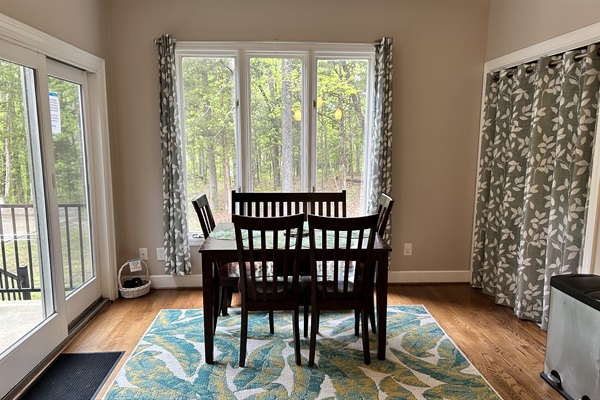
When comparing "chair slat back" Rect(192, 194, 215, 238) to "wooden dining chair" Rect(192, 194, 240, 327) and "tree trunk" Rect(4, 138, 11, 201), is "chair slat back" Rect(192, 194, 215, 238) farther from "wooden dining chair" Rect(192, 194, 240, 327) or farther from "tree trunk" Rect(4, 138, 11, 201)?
"tree trunk" Rect(4, 138, 11, 201)

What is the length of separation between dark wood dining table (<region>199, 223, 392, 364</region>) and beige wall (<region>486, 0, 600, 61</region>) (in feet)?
6.33

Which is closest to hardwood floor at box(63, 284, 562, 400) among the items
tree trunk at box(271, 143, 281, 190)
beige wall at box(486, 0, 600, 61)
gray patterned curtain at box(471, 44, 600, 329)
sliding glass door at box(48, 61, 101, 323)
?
gray patterned curtain at box(471, 44, 600, 329)

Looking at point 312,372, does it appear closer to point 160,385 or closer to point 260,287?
point 260,287

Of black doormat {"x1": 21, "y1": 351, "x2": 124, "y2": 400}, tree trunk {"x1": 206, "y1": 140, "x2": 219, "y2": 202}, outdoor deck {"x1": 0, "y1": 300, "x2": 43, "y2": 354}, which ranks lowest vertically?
black doormat {"x1": 21, "y1": 351, "x2": 124, "y2": 400}

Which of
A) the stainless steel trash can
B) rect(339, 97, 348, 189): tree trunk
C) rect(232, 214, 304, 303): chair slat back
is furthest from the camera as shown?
rect(339, 97, 348, 189): tree trunk

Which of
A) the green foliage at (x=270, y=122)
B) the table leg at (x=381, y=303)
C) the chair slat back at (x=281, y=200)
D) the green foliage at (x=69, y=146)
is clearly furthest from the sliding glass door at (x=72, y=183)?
the table leg at (x=381, y=303)

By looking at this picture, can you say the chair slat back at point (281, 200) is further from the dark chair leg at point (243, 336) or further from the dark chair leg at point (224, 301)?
the dark chair leg at point (243, 336)

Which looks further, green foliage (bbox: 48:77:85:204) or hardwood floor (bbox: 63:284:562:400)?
green foliage (bbox: 48:77:85:204)

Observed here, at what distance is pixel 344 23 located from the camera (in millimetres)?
3436

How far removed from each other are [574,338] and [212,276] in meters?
2.03

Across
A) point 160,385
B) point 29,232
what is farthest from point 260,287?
point 29,232

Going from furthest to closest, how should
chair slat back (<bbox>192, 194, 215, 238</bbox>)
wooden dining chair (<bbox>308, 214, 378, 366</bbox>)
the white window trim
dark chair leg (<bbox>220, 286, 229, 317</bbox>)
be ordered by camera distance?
1. the white window trim
2. dark chair leg (<bbox>220, 286, 229, 317</bbox>)
3. chair slat back (<bbox>192, 194, 215, 238</bbox>)
4. wooden dining chair (<bbox>308, 214, 378, 366</bbox>)

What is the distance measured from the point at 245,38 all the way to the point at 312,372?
109 inches

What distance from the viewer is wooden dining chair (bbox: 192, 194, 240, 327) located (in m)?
2.57
